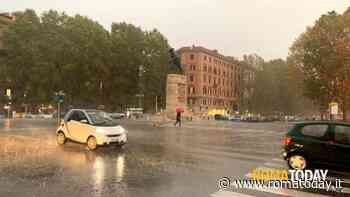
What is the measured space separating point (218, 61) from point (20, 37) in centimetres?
6495

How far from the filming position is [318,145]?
10820mm

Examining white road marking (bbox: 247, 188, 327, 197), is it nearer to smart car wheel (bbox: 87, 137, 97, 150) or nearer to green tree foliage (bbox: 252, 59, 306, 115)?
smart car wheel (bbox: 87, 137, 97, 150)

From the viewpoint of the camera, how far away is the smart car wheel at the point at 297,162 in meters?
11.1

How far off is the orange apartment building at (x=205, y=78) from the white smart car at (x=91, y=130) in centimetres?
8312

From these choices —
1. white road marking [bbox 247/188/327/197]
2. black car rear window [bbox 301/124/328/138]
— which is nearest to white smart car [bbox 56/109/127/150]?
black car rear window [bbox 301/124/328/138]

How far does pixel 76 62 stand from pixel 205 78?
49996 millimetres

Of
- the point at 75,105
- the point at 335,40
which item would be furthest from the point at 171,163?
the point at 75,105

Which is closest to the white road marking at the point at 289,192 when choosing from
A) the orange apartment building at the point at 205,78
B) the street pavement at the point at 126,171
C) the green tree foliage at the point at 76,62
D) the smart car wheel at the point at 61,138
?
the street pavement at the point at 126,171

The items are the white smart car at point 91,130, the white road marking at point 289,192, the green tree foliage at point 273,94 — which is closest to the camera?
the white road marking at point 289,192

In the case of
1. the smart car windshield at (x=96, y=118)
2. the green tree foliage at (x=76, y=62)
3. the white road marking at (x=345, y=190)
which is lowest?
the white road marking at (x=345, y=190)

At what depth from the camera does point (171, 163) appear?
1290 centimetres

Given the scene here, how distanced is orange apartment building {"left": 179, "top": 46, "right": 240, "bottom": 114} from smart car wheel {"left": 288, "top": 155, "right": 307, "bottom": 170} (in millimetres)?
89176

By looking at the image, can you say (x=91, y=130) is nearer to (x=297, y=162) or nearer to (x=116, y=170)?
(x=116, y=170)

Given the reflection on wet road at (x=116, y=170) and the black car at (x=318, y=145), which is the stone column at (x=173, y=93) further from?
the black car at (x=318, y=145)
